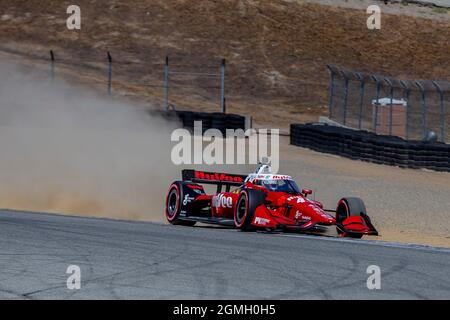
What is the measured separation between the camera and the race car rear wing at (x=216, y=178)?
15849 mm

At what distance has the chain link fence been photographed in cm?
2938

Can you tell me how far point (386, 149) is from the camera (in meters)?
23.9

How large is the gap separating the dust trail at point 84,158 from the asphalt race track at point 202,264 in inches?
211

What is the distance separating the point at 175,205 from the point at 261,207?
2187 mm

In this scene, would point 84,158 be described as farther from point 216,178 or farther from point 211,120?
point 211,120

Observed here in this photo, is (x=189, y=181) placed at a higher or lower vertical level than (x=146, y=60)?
lower

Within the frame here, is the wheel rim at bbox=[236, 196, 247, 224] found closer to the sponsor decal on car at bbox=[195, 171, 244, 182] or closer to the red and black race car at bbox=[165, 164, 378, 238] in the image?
the red and black race car at bbox=[165, 164, 378, 238]

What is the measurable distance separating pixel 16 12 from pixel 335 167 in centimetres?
2562

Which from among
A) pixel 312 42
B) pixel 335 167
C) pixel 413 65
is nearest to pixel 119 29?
pixel 312 42

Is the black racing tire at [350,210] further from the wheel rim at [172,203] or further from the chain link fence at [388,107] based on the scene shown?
the chain link fence at [388,107]

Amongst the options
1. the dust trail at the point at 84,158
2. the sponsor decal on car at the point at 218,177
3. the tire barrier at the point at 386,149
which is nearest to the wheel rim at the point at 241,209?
the sponsor decal on car at the point at 218,177

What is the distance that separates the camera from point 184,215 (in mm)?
15422

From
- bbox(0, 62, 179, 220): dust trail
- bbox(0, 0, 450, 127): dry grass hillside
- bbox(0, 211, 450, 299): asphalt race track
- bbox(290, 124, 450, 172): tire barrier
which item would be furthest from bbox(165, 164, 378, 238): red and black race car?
bbox(0, 0, 450, 127): dry grass hillside
